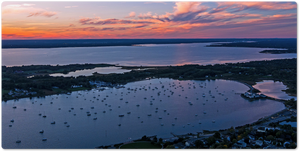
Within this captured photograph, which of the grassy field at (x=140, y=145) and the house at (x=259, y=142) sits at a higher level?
the house at (x=259, y=142)

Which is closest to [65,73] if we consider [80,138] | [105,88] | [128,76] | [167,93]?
[128,76]

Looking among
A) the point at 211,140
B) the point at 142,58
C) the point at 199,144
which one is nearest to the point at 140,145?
the point at 199,144

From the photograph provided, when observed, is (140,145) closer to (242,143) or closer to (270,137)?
(242,143)

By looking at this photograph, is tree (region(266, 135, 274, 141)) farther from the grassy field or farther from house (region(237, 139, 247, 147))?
the grassy field

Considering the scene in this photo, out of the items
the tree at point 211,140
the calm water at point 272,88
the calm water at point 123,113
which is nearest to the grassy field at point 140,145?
the calm water at point 123,113

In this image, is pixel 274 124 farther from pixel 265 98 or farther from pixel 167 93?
pixel 167 93

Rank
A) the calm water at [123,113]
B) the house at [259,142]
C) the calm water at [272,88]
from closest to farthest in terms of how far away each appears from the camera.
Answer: the house at [259,142] → the calm water at [123,113] → the calm water at [272,88]

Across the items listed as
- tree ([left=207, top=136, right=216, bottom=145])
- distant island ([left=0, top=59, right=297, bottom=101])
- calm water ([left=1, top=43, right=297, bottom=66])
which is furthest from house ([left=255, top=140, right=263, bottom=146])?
calm water ([left=1, top=43, right=297, bottom=66])

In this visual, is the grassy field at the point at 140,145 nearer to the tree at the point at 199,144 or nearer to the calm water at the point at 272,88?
the tree at the point at 199,144
